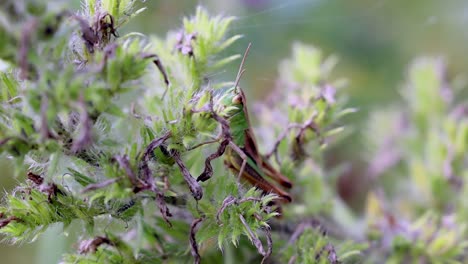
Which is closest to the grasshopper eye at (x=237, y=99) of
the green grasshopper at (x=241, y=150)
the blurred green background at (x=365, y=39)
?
the green grasshopper at (x=241, y=150)


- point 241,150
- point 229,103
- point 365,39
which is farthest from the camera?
point 365,39

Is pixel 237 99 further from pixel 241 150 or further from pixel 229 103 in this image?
pixel 241 150

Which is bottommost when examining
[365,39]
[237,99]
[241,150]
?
[365,39]

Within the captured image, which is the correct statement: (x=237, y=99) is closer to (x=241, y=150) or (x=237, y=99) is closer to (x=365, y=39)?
(x=241, y=150)

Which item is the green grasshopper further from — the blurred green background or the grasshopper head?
the blurred green background

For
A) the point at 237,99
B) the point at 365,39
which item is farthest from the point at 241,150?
the point at 365,39

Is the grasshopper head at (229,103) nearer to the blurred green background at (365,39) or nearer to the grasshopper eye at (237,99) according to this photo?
the grasshopper eye at (237,99)

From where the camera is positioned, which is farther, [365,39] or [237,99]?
[365,39]

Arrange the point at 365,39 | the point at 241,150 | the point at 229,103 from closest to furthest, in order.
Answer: the point at 229,103 → the point at 241,150 → the point at 365,39

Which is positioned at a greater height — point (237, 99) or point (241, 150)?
point (237, 99)
